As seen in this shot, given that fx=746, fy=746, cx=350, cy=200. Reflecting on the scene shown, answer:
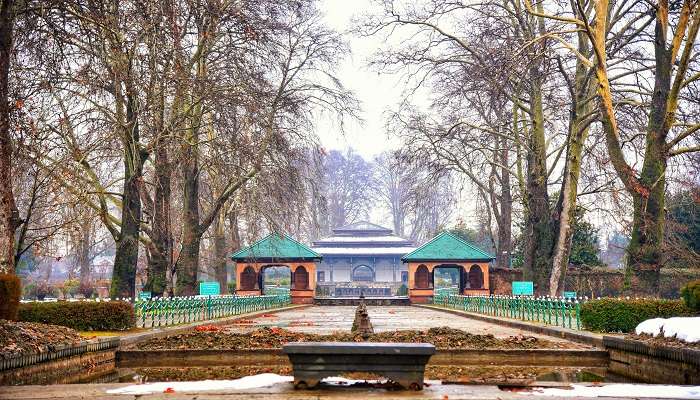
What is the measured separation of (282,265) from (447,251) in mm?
10563

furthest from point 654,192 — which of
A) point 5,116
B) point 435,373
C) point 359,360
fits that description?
point 5,116

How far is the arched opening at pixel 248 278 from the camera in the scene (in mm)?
46875

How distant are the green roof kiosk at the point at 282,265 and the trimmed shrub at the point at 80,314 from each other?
27746mm

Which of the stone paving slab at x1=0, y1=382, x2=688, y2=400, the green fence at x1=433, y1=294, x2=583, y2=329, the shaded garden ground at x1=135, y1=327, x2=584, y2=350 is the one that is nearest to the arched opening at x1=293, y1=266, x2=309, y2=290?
the green fence at x1=433, y1=294, x2=583, y2=329

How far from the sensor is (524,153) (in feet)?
115

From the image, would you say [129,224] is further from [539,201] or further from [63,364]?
[539,201]

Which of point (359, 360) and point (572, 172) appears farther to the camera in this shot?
point (572, 172)

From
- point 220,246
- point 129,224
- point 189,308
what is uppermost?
point 220,246

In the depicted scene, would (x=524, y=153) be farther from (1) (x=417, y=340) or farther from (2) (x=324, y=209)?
(1) (x=417, y=340)

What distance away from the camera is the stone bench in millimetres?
8320

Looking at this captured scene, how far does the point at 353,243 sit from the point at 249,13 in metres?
48.7

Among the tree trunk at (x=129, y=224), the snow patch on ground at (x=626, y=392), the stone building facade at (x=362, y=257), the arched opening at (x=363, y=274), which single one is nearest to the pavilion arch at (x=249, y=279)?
the stone building facade at (x=362, y=257)

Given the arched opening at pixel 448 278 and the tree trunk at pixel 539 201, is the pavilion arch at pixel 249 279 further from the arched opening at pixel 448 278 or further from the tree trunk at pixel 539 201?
the tree trunk at pixel 539 201

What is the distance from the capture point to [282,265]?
4728 cm
